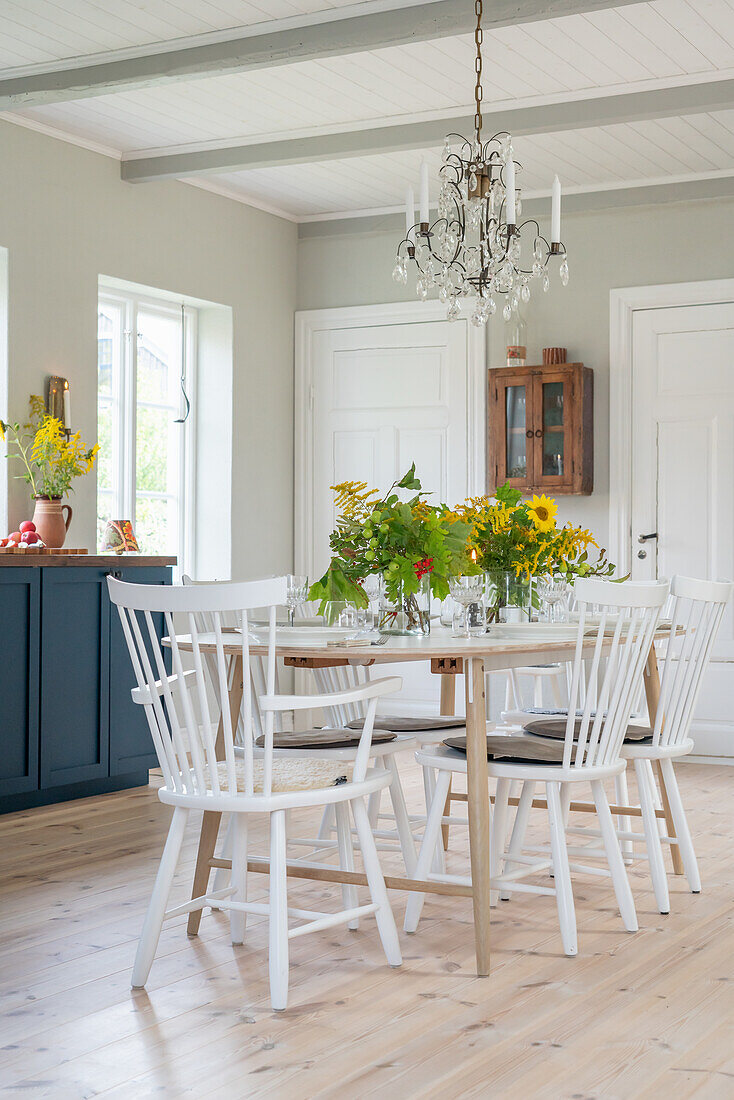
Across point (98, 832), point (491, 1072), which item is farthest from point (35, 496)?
point (491, 1072)

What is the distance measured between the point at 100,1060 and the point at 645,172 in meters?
4.98

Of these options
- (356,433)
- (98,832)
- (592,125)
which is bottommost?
(98,832)

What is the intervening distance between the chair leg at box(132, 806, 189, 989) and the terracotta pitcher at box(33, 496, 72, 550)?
249 centimetres

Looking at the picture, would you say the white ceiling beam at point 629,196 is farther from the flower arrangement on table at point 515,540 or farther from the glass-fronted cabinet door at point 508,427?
the flower arrangement on table at point 515,540

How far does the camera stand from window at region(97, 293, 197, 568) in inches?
239

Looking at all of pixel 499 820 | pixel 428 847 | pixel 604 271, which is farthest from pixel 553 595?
Result: pixel 604 271

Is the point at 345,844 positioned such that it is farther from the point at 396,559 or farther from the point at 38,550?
the point at 38,550

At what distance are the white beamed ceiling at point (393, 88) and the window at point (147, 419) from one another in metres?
0.80

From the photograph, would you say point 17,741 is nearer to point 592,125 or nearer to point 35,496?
point 35,496

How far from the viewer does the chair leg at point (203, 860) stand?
10.4 ft

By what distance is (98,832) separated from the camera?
4.38m

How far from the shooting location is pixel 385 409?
6949 millimetres

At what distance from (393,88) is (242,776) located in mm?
3195

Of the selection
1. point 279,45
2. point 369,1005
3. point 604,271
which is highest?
point 279,45
